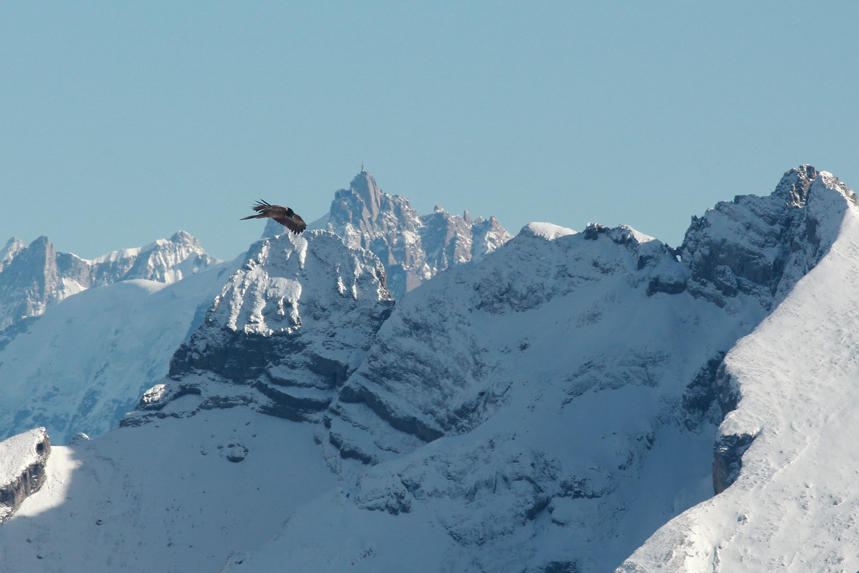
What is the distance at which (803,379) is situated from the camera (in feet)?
593

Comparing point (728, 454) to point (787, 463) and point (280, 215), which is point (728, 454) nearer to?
point (787, 463)

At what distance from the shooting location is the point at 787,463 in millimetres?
164250

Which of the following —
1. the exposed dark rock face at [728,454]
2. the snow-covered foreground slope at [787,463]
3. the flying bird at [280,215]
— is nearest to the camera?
the flying bird at [280,215]

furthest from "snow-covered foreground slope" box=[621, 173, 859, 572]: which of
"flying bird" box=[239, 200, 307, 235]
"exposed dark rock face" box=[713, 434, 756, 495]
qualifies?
"flying bird" box=[239, 200, 307, 235]

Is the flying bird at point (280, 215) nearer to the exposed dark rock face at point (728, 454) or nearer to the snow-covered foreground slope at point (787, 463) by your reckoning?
the snow-covered foreground slope at point (787, 463)

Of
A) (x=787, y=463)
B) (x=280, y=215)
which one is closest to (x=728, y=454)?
(x=787, y=463)

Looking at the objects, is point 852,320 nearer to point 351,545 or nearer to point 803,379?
point 803,379

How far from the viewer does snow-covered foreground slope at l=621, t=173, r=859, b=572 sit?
15188cm

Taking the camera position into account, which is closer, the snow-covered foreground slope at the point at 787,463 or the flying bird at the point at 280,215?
the flying bird at the point at 280,215

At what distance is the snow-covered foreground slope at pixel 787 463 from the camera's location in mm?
151875

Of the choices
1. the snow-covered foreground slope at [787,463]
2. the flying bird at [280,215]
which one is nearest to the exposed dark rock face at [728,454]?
the snow-covered foreground slope at [787,463]

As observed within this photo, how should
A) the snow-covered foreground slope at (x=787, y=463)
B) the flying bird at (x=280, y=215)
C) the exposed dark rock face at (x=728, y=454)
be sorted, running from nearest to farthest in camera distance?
the flying bird at (x=280, y=215), the snow-covered foreground slope at (x=787, y=463), the exposed dark rock face at (x=728, y=454)

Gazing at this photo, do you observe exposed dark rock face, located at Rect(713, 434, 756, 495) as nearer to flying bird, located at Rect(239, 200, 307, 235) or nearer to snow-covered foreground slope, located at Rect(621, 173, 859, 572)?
snow-covered foreground slope, located at Rect(621, 173, 859, 572)

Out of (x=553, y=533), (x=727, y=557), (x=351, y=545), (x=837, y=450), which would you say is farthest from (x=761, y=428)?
(x=351, y=545)
